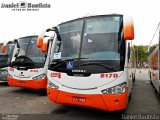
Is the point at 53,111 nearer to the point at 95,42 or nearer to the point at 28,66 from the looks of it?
the point at 95,42

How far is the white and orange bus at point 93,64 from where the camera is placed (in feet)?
17.3

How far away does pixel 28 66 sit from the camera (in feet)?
29.6

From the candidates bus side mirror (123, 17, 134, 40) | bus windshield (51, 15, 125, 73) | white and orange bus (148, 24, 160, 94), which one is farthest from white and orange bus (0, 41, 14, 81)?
bus side mirror (123, 17, 134, 40)

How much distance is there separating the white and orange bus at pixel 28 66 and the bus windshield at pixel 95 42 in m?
2.73

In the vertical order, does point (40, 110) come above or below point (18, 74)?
below

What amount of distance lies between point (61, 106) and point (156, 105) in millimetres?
3398

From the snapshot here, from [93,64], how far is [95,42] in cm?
66

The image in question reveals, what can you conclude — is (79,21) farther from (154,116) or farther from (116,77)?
(154,116)

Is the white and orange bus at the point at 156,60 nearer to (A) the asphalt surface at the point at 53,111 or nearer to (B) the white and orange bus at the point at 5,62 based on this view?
(A) the asphalt surface at the point at 53,111

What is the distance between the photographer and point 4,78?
38.4 ft

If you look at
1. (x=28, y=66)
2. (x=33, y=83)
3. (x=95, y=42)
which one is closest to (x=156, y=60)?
(x=95, y=42)

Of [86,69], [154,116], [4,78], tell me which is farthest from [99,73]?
[4,78]

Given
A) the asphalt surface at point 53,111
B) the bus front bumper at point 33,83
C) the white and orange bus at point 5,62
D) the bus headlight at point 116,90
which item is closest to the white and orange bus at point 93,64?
the bus headlight at point 116,90

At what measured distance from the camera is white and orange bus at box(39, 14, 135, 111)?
528 centimetres
